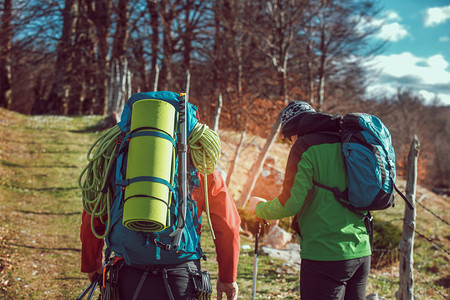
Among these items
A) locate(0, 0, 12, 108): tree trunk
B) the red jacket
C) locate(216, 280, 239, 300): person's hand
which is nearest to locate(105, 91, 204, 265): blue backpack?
the red jacket

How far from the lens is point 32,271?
492 cm

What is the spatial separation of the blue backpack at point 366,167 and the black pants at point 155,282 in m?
1.00

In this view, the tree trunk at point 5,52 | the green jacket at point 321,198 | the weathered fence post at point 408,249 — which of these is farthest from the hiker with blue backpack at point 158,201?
the tree trunk at point 5,52

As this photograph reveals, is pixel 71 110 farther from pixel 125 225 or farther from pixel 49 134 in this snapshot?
pixel 125 225

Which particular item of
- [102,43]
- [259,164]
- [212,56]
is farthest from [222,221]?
[102,43]

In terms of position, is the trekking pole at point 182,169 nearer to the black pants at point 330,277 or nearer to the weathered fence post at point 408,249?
the black pants at point 330,277

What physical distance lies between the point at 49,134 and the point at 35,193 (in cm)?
779

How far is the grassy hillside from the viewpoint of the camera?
4793 millimetres

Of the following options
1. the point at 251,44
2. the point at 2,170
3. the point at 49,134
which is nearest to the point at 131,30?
the point at 251,44

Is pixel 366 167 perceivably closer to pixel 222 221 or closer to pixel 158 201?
pixel 222 221

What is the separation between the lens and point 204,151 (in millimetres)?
1916

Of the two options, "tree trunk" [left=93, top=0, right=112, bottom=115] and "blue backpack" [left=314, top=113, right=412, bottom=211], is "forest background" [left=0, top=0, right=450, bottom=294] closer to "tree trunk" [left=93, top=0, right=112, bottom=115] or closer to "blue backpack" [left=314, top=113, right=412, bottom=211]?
"tree trunk" [left=93, top=0, right=112, bottom=115]

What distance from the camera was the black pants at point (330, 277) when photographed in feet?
7.21

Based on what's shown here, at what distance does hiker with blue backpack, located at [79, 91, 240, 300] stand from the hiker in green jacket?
1.67ft
